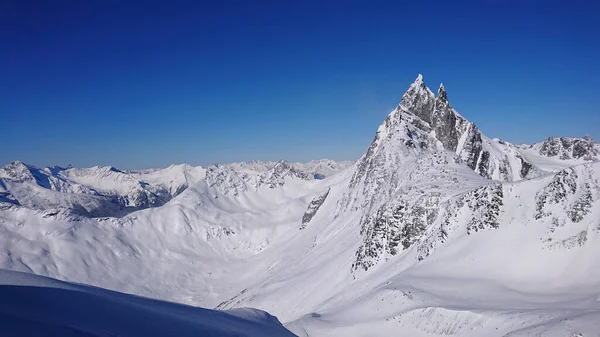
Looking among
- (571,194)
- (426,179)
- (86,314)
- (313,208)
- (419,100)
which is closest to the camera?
(86,314)

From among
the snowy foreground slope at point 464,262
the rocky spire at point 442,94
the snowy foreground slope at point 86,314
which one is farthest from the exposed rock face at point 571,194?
the rocky spire at point 442,94

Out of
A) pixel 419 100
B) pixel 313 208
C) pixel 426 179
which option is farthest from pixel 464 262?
pixel 313 208

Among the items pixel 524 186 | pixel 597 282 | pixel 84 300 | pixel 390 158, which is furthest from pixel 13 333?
pixel 390 158

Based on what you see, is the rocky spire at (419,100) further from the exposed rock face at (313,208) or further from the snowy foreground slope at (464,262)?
the exposed rock face at (313,208)

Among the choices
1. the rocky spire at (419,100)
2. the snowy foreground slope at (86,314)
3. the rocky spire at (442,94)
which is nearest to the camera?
the snowy foreground slope at (86,314)

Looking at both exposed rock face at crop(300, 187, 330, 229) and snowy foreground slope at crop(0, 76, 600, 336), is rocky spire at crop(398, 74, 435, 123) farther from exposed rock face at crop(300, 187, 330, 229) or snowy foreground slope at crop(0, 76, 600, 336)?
exposed rock face at crop(300, 187, 330, 229)

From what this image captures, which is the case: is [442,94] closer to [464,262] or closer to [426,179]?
[426,179]

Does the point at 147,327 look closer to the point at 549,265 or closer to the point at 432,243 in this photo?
the point at 549,265

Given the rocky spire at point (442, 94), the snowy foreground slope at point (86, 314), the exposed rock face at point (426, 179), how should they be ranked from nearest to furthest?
the snowy foreground slope at point (86, 314)
the exposed rock face at point (426, 179)
the rocky spire at point (442, 94)

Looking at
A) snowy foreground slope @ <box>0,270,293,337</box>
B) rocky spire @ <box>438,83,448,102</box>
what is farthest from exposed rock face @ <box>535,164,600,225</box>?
rocky spire @ <box>438,83,448,102</box>
